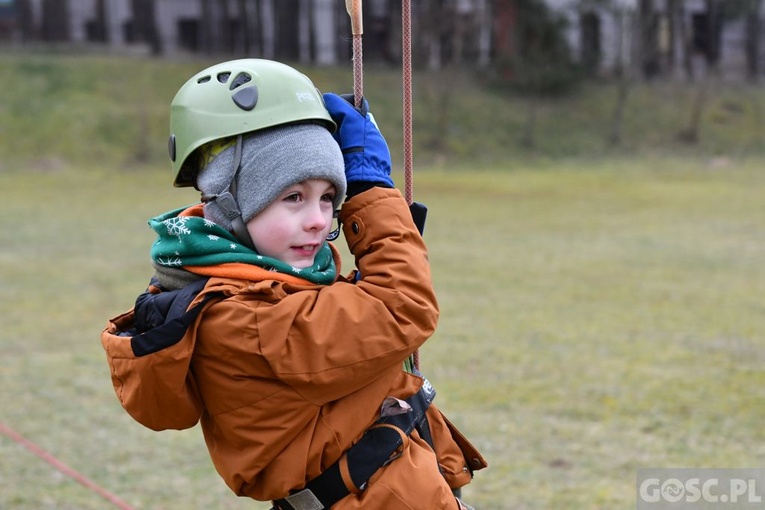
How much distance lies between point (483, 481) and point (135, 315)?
333cm

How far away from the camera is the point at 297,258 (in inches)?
79.7

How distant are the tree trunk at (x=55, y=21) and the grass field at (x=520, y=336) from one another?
436 inches

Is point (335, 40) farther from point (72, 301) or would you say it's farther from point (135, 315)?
point (135, 315)

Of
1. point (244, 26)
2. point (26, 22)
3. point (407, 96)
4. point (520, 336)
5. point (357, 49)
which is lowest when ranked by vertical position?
point (520, 336)

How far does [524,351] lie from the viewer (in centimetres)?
790

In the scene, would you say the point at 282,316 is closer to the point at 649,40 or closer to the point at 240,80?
the point at 240,80

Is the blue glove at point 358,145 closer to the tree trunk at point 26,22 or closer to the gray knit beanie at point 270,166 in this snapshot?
the gray knit beanie at point 270,166

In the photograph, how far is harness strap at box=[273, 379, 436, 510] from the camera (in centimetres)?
196

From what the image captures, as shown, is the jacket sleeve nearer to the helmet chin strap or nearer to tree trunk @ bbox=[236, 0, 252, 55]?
the helmet chin strap

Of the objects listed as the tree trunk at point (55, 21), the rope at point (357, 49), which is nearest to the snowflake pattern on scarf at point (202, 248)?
the rope at point (357, 49)

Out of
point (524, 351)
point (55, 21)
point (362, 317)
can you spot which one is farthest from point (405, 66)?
point (55, 21)

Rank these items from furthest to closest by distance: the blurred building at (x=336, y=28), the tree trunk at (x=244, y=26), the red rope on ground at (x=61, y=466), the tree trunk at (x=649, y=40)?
the tree trunk at (x=649, y=40)
the tree trunk at (x=244, y=26)
the blurred building at (x=336, y=28)
the red rope on ground at (x=61, y=466)

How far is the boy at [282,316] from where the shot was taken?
1898mm

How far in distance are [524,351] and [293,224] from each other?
20.0ft
